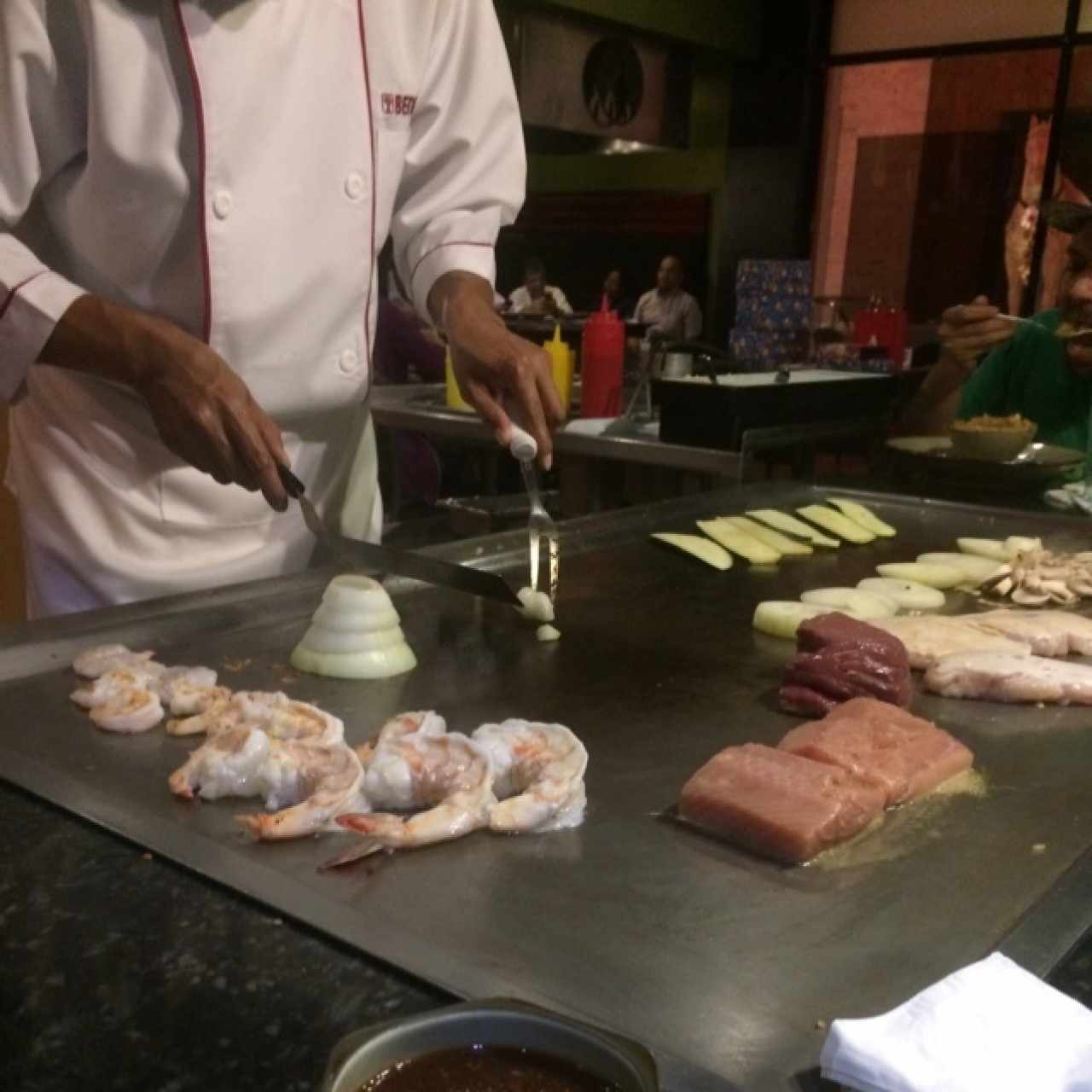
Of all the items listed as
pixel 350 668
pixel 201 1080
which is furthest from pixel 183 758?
pixel 201 1080

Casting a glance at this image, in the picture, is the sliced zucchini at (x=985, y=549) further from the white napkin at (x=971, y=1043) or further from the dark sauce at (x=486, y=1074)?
the dark sauce at (x=486, y=1074)

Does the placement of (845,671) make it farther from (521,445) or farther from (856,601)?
(521,445)

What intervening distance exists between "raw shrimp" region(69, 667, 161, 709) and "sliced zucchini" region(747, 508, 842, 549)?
1429 millimetres

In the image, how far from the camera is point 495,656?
5.46ft

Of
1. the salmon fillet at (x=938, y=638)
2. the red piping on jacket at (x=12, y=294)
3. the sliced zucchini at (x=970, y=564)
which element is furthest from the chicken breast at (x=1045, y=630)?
the red piping on jacket at (x=12, y=294)

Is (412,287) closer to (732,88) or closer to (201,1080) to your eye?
(201,1080)

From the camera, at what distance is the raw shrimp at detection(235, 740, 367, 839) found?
3.63 feet

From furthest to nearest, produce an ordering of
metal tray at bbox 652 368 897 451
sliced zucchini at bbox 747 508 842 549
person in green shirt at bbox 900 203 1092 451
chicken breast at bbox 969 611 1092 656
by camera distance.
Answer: person in green shirt at bbox 900 203 1092 451 → metal tray at bbox 652 368 897 451 → sliced zucchini at bbox 747 508 842 549 → chicken breast at bbox 969 611 1092 656

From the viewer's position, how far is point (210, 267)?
5.66 ft

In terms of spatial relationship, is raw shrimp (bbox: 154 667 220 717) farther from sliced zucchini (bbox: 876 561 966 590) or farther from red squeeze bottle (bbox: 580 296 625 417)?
red squeeze bottle (bbox: 580 296 625 417)

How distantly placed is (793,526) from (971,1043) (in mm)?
1752

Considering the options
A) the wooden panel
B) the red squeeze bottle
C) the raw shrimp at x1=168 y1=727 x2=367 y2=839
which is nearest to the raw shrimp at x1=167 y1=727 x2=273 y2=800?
the raw shrimp at x1=168 y1=727 x2=367 y2=839

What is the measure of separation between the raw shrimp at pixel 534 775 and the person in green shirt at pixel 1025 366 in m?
2.64

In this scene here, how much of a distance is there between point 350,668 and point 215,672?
0.17m
